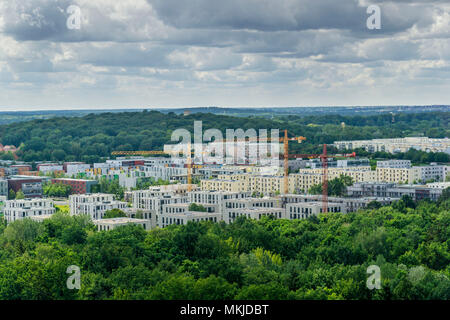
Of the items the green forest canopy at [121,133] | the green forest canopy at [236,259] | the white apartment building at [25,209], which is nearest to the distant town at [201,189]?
the white apartment building at [25,209]

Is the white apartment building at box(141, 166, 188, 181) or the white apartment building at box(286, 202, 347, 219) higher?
the white apartment building at box(141, 166, 188, 181)

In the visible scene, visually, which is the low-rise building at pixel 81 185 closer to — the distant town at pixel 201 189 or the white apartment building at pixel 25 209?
the distant town at pixel 201 189

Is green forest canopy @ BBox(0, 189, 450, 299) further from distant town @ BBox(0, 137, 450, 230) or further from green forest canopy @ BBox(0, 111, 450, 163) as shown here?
green forest canopy @ BBox(0, 111, 450, 163)

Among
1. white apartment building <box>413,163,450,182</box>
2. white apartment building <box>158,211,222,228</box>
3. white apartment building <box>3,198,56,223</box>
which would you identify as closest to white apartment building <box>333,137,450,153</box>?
white apartment building <box>413,163,450,182</box>

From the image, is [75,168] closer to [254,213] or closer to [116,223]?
[254,213]
